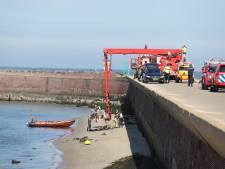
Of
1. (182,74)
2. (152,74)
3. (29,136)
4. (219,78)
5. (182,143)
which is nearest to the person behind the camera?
(182,143)

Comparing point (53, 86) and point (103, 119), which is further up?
point (103, 119)

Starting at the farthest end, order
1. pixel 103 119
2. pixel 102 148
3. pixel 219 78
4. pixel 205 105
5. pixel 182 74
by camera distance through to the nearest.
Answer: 1. pixel 103 119
2. pixel 182 74
3. pixel 102 148
4. pixel 219 78
5. pixel 205 105

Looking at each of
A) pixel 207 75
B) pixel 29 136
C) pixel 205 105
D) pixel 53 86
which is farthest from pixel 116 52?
pixel 53 86

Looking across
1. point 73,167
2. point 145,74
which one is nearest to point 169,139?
point 73,167

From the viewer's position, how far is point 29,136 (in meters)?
51.8

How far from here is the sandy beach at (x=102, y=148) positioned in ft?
111

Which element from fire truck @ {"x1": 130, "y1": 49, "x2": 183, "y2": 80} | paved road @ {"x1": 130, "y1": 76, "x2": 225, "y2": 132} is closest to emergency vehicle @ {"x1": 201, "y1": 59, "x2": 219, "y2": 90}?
paved road @ {"x1": 130, "y1": 76, "x2": 225, "y2": 132}

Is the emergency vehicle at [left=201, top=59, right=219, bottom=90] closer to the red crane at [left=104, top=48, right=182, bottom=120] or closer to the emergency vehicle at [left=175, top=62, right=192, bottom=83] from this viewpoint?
the emergency vehicle at [left=175, top=62, right=192, bottom=83]

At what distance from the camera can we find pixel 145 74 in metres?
52.1

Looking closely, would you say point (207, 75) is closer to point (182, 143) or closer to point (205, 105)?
point (205, 105)

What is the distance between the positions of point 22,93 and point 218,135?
326ft

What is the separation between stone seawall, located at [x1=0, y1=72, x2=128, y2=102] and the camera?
337 feet

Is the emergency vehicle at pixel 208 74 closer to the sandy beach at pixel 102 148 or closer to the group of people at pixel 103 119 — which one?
the sandy beach at pixel 102 148

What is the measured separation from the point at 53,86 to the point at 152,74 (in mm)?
59879
